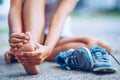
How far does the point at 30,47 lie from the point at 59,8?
527 mm

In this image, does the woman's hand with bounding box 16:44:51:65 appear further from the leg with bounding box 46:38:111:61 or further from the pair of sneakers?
the leg with bounding box 46:38:111:61

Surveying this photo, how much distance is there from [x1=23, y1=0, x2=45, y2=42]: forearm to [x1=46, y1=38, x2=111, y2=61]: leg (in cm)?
29

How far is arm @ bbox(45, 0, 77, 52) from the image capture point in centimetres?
187

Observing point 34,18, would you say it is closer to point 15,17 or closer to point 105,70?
point 15,17

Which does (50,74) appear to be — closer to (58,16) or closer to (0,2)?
(58,16)

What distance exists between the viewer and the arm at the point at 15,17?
1.93 m

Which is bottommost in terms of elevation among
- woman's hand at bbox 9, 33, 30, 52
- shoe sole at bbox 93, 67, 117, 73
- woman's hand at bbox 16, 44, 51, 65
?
shoe sole at bbox 93, 67, 117, 73

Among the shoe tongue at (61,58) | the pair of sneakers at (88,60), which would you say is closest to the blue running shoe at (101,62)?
the pair of sneakers at (88,60)

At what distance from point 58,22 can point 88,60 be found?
0.97 ft

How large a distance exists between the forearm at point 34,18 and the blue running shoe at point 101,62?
0.31 m

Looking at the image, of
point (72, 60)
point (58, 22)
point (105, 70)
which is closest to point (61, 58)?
point (72, 60)

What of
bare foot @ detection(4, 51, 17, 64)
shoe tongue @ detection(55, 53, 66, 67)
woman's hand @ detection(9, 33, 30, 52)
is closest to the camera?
woman's hand @ detection(9, 33, 30, 52)

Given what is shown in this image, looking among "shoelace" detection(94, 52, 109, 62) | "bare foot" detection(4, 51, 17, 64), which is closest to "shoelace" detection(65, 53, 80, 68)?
"shoelace" detection(94, 52, 109, 62)

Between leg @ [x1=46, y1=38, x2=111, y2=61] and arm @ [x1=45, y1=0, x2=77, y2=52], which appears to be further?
leg @ [x1=46, y1=38, x2=111, y2=61]
